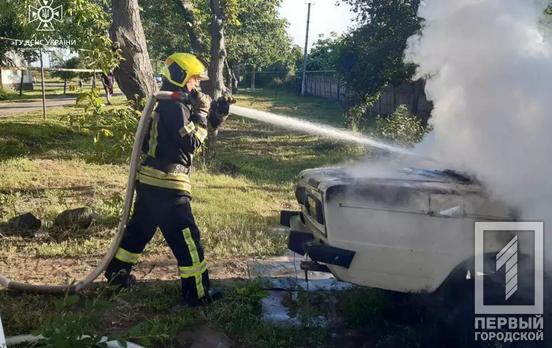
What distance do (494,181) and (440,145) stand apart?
0.78m

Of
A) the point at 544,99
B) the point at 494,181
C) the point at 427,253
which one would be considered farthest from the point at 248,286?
the point at 544,99

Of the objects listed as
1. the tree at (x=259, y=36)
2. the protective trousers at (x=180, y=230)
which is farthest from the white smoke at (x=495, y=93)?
the tree at (x=259, y=36)

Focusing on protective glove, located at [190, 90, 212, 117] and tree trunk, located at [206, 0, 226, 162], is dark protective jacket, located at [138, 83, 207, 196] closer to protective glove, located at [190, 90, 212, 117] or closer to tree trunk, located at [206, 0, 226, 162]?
protective glove, located at [190, 90, 212, 117]

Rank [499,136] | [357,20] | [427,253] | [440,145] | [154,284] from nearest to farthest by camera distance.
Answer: [427,253] < [499,136] < [440,145] < [154,284] < [357,20]

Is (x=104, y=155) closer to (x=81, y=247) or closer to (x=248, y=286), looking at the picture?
(x=81, y=247)

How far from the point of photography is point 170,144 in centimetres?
405

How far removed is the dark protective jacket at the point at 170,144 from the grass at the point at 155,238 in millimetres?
968

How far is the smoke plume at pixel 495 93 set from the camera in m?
3.41

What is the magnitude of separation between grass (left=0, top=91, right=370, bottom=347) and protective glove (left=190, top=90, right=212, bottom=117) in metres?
1.46

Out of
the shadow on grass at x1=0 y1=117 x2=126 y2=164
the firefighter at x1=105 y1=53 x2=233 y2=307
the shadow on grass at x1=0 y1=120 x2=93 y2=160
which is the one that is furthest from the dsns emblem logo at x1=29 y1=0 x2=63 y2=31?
the firefighter at x1=105 y1=53 x2=233 y2=307

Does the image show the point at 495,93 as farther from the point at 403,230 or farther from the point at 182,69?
the point at 182,69

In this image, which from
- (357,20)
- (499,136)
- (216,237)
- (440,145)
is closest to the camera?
(499,136)

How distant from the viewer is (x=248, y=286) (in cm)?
435

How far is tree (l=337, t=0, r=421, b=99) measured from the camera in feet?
42.5
